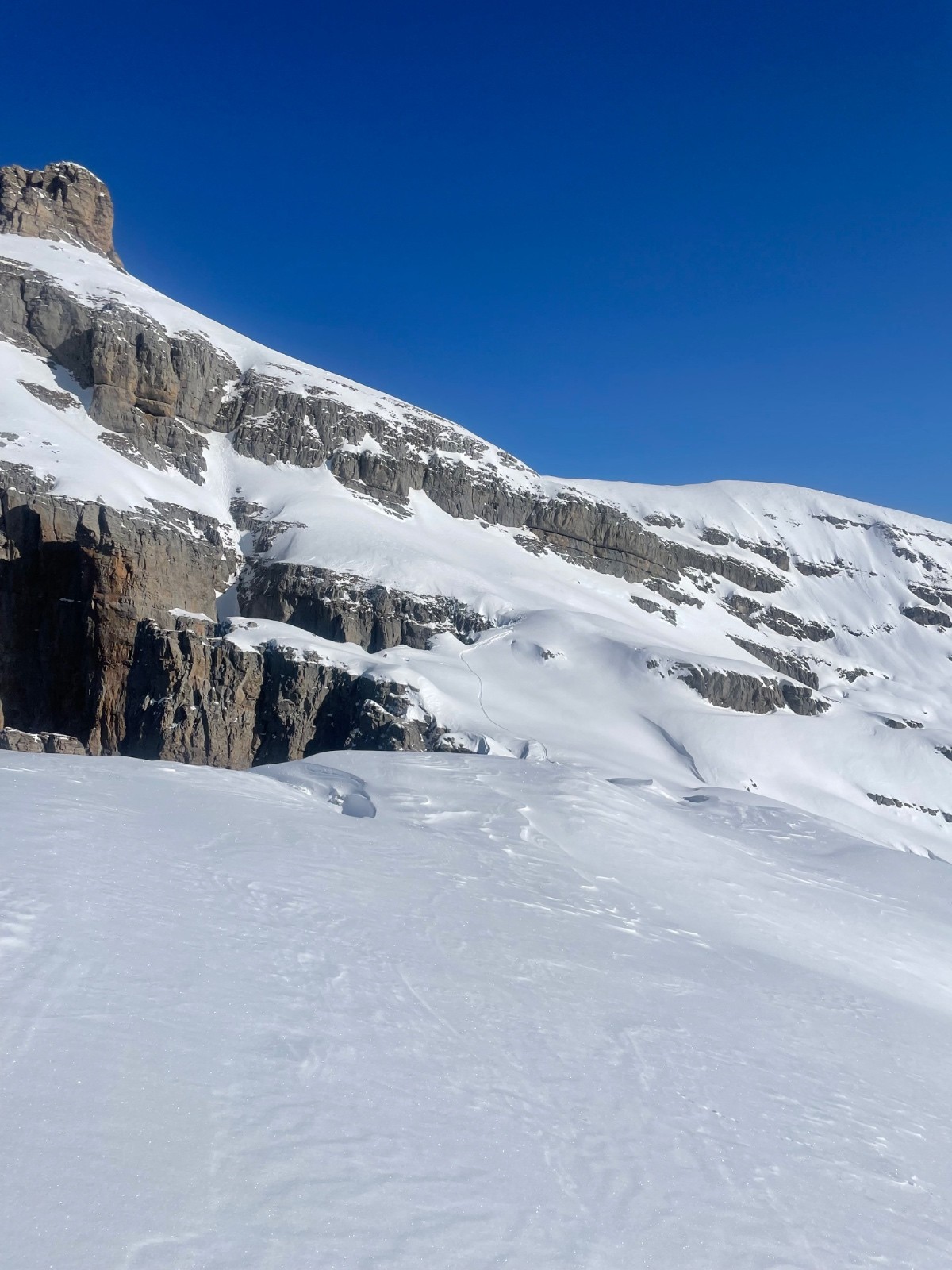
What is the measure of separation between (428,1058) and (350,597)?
51397 mm

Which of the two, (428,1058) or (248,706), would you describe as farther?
(248,706)

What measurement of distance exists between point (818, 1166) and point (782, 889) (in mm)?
6733

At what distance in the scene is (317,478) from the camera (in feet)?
228

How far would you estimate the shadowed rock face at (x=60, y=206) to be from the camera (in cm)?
7500

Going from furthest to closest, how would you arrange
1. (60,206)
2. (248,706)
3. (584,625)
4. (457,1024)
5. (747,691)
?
(60,206)
(747,691)
(584,625)
(248,706)
(457,1024)

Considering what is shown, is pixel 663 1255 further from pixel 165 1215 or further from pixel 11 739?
pixel 11 739

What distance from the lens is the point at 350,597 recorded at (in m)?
55.6

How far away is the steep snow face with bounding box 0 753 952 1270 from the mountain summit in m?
30.1

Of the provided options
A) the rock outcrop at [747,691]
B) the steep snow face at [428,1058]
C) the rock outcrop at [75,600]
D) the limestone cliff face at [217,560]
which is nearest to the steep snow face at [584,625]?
the rock outcrop at [747,691]

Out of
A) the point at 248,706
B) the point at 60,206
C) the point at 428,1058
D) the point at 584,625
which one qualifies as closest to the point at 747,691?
the point at 584,625

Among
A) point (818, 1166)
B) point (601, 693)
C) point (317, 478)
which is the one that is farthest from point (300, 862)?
point (317, 478)

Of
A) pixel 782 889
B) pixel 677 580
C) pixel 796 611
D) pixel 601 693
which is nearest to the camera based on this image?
pixel 782 889

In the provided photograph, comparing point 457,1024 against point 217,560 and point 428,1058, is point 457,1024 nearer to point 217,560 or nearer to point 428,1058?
point 428,1058

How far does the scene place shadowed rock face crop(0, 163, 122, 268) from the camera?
246 ft
